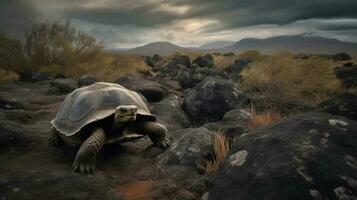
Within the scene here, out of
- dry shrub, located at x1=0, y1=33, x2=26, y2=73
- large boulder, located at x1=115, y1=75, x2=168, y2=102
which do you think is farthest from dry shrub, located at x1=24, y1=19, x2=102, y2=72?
large boulder, located at x1=115, y1=75, x2=168, y2=102

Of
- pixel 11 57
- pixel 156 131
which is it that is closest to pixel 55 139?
pixel 156 131

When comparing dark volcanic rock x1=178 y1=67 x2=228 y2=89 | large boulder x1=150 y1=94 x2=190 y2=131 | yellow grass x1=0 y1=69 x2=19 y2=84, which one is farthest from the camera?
yellow grass x1=0 y1=69 x2=19 y2=84

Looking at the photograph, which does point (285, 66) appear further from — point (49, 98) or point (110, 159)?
point (110, 159)

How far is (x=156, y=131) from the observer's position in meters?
6.44

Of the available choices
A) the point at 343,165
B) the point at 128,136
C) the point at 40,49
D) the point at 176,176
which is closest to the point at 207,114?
the point at 128,136

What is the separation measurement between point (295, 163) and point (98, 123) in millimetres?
3410

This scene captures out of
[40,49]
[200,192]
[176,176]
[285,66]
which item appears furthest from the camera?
[40,49]

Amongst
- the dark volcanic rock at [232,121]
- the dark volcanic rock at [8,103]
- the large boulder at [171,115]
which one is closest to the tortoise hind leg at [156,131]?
the dark volcanic rock at [232,121]

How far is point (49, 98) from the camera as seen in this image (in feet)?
42.5

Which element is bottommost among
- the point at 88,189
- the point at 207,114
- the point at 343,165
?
the point at 207,114

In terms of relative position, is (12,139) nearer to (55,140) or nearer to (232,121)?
(55,140)

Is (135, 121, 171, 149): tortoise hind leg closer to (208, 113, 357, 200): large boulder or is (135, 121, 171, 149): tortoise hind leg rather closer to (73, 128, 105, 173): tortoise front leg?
(73, 128, 105, 173): tortoise front leg

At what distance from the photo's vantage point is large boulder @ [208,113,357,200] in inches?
125

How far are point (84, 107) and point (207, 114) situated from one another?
17.2 feet
